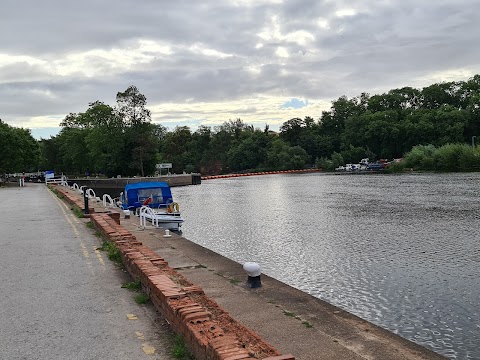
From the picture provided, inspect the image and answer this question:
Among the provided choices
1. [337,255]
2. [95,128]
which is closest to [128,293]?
[337,255]

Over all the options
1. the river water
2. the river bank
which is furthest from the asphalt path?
the river water

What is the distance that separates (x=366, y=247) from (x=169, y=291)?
46.6 ft

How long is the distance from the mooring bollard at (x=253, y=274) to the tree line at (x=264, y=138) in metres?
63.5

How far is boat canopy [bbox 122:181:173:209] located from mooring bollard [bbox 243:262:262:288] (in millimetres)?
20528

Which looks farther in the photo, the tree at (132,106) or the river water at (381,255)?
the tree at (132,106)

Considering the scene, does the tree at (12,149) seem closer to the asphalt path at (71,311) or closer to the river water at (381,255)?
the river water at (381,255)

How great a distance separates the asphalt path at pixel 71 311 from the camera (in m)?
5.83

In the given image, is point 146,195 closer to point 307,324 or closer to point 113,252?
point 113,252

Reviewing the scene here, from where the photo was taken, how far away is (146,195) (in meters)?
31.2

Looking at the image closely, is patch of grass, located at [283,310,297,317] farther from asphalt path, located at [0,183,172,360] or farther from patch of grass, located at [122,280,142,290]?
patch of grass, located at [122,280,142,290]

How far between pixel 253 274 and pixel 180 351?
485 cm

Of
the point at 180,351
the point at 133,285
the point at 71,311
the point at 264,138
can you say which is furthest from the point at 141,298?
the point at 264,138

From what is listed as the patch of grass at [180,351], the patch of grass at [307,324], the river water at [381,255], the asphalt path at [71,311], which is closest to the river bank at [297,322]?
the patch of grass at [307,324]

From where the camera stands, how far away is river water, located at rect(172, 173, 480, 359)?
10859mm
